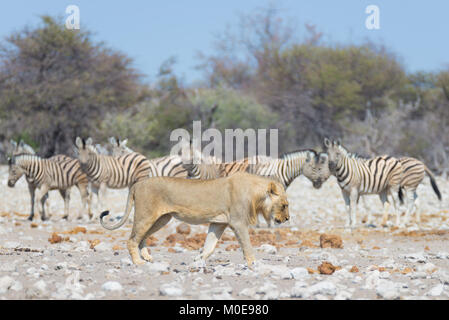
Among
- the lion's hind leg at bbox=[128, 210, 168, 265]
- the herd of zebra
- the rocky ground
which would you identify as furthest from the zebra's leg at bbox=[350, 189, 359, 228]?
the lion's hind leg at bbox=[128, 210, 168, 265]

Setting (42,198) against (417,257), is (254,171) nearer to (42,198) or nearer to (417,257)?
(42,198)

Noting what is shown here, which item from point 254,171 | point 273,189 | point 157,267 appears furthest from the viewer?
point 254,171

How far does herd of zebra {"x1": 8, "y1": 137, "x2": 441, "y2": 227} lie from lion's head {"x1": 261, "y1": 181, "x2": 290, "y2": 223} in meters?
6.79

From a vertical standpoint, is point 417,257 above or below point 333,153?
below

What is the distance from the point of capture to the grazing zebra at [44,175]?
1582cm

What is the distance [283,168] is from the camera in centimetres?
1477

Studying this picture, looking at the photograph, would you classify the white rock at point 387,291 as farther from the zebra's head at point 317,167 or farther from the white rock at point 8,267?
the zebra's head at point 317,167

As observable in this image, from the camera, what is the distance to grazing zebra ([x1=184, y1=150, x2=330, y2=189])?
1445cm

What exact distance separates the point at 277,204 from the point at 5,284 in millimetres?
3003

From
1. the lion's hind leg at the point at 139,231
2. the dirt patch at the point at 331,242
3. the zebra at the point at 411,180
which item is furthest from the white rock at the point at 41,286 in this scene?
the zebra at the point at 411,180

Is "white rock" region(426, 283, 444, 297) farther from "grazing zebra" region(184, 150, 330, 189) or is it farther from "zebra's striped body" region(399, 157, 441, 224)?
"zebra's striped body" region(399, 157, 441, 224)

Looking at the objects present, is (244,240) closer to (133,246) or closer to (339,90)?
(133,246)

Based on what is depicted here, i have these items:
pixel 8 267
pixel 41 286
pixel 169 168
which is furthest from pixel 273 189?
pixel 169 168

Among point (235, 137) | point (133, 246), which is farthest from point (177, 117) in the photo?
point (133, 246)
